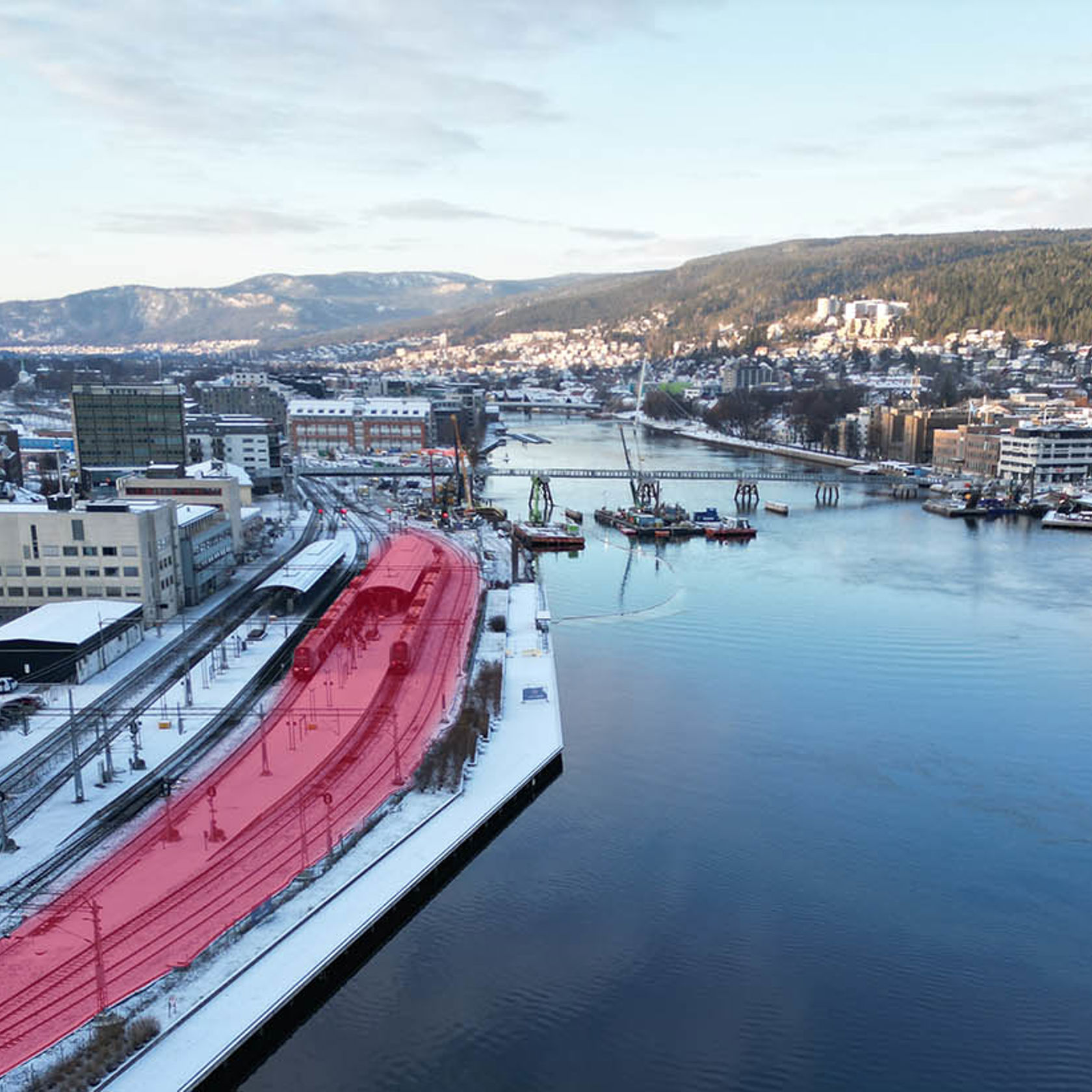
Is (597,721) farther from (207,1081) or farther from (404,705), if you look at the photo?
(207,1081)

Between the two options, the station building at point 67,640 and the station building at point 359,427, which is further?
the station building at point 359,427

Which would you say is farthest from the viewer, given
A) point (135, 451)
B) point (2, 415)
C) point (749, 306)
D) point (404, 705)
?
point (749, 306)

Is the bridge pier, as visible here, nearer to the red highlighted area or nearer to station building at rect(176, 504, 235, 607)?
station building at rect(176, 504, 235, 607)

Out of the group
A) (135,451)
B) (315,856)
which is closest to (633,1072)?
(315,856)

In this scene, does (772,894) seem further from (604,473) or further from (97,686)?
(604,473)

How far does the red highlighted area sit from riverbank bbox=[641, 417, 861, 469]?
14.0 meters

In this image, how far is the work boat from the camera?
11.7 metres

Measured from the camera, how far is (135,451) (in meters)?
13.8

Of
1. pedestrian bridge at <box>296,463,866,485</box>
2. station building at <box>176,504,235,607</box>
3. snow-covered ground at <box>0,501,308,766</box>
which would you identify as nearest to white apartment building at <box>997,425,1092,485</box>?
pedestrian bridge at <box>296,463,866,485</box>

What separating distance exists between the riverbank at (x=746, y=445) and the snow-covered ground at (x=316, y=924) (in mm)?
15124

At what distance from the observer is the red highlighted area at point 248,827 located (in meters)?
3.02

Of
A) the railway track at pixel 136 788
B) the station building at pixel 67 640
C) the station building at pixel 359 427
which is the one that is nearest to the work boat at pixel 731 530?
the railway track at pixel 136 788

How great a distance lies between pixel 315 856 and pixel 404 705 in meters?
1.74

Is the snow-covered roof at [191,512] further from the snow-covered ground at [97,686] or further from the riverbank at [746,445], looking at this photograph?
the riverbank at [746,445]
